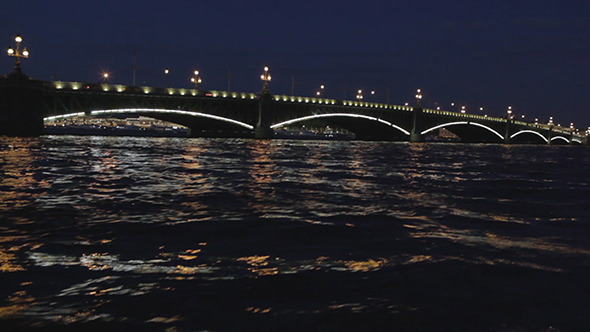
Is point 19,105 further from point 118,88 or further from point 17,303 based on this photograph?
point 17,303

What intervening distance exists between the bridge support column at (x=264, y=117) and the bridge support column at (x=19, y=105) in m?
34.7

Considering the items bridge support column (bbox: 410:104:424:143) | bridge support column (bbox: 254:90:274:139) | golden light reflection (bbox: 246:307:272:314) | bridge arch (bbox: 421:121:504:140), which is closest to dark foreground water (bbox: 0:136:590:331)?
golden light reflection (bbox: 246:307:272:314)

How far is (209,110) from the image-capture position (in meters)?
78.3

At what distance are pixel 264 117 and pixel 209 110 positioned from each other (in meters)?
11.0

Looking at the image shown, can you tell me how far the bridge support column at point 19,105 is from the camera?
58.4 meters

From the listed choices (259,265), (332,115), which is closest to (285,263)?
(259,265)

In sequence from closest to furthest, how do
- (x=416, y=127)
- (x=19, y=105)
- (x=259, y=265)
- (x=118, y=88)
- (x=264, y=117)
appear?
(x=259, y=265)
(x=19, y=105)
(x=118, y=88)
(x=264, y=117)
(x=416, y=127)

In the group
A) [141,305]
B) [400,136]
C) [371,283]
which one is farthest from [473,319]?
[400,136]

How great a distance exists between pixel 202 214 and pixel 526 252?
6.10m

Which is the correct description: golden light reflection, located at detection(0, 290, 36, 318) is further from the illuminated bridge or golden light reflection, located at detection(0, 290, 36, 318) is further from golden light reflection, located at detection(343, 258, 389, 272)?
the illuminated bridge

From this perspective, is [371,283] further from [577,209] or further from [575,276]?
[577,209]

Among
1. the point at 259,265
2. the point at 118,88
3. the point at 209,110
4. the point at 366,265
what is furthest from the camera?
the point at 209,110

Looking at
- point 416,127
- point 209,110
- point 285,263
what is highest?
point 209,110

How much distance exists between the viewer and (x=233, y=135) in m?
96.5
